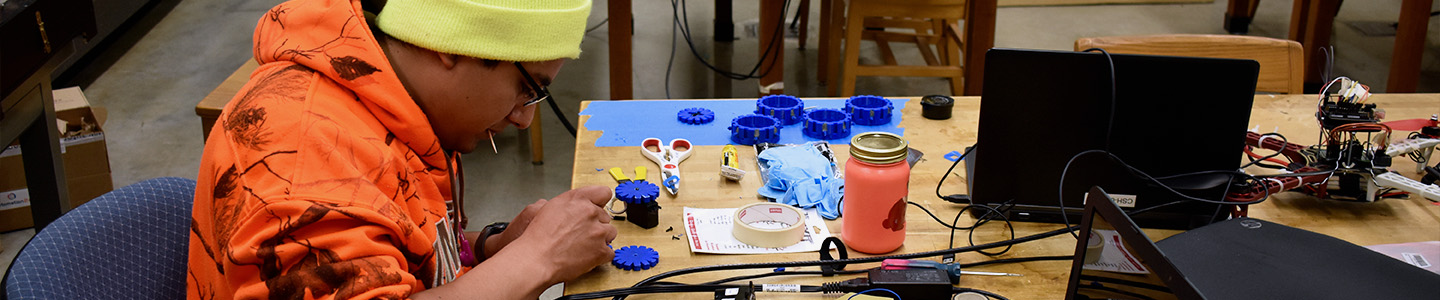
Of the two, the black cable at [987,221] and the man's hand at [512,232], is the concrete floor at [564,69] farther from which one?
the black cable at [987,221]

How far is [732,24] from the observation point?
445 cm

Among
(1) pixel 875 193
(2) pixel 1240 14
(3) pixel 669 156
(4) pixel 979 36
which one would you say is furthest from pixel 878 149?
(2) pixel 1240 14

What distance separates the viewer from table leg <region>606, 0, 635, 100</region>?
2.75m

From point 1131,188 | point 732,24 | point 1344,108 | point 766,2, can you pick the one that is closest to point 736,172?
point 1131,188

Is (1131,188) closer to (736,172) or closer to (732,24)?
(736,172)

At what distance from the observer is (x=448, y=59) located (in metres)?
0.94

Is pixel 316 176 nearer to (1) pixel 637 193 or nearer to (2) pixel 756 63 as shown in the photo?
(1) pixel 637 193

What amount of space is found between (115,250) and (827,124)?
999 millimetres

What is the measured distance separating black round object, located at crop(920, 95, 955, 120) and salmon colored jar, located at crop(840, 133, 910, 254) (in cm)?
54

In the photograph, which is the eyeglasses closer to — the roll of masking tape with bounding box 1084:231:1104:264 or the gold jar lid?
the gold jar lid

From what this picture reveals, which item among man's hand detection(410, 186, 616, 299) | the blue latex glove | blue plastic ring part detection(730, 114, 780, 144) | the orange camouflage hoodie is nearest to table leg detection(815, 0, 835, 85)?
blue plastic ring part detection(730, 114, 780, 144)

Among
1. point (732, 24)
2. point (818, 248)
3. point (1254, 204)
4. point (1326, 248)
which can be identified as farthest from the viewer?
point (732, 24)

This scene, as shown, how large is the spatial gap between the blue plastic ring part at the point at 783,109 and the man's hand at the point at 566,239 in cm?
56

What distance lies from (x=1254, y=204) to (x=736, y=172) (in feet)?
2.36
